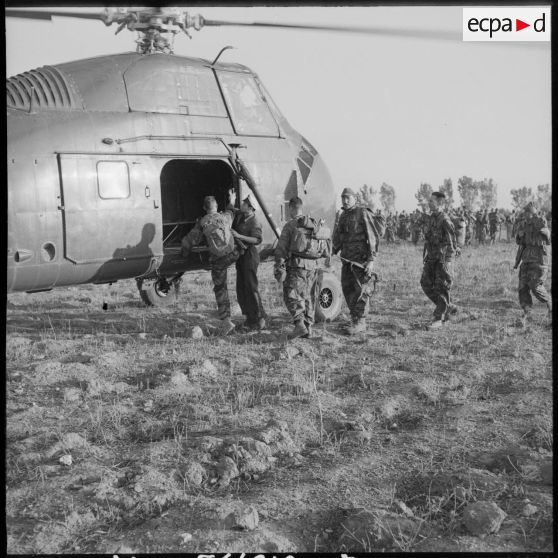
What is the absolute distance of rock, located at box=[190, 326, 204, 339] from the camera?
7.81 m

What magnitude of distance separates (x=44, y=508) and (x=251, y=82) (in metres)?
→ 6.43

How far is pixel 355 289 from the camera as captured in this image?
827 cm

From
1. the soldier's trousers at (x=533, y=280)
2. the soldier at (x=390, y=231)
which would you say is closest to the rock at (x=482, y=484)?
the soldier's trousers at (x=533, y=280)

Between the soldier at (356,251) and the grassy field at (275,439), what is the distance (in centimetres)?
42

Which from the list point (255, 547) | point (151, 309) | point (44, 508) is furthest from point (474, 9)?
point (151, 309)

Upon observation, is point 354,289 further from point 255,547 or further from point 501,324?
point 255,547

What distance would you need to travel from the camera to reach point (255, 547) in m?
3.31

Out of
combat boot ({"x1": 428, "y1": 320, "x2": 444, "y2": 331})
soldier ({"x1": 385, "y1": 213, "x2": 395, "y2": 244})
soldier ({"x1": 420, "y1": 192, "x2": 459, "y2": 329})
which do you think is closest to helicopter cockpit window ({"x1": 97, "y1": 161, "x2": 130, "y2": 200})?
soldier ({"x1": 420, "y1": 192, "x2": 459, "y2": 329})

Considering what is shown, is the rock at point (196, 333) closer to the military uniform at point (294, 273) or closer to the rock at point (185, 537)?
the military uniform at point (294, 273)

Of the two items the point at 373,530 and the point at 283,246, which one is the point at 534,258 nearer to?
the point at 283,246

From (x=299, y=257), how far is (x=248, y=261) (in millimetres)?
811

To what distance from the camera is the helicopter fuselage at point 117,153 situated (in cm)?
628

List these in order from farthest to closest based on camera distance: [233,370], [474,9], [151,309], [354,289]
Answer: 1. [151,309]
2. [354,289]
3. [233,370]
4. [474,9]

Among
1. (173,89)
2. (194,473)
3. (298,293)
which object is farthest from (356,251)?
Result: (194,473)
